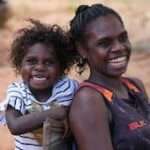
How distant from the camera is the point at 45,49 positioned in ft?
9.12

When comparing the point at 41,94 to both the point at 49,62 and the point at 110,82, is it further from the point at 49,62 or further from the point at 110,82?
the point at 110,82

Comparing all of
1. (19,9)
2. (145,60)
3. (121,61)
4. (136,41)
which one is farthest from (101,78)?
(19,9)

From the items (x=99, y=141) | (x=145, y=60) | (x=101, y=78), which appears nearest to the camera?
(x=99, y=141)

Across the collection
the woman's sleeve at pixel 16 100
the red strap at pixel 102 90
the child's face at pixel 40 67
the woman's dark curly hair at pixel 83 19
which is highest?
the woman's dark curly hair at pixel 83 19

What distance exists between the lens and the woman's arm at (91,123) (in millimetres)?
2439

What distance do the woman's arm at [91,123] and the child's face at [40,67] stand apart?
299 millimetres

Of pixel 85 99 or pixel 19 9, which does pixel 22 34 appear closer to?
pixel 85 99

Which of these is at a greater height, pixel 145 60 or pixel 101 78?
pixel 101 78

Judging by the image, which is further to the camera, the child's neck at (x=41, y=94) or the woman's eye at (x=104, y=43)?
the child's neck at (x=41, y=94)

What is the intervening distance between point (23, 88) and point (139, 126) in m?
0.54

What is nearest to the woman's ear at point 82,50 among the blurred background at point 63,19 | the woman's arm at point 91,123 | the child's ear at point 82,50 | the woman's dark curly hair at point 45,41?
the child's ear at point 82,50

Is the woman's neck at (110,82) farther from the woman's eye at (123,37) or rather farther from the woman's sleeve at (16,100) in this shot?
the woman's sleeve at (16,100)

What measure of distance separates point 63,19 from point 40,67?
22.3 feet

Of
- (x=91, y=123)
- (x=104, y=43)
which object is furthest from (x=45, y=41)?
(x=91, y=123)
